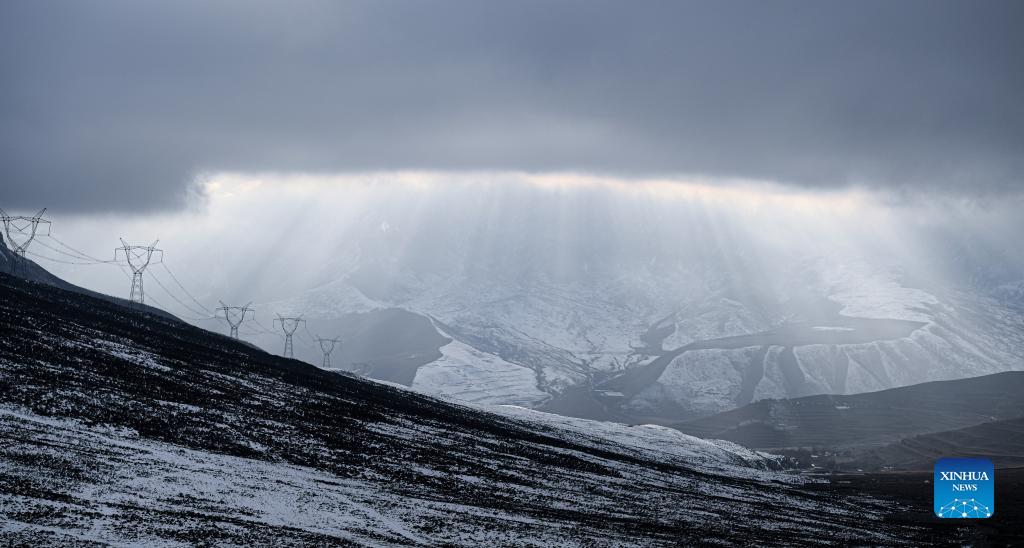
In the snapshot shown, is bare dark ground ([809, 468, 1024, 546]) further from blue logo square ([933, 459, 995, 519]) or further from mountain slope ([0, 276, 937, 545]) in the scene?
blue logo square ([933, 459, 995, 519])

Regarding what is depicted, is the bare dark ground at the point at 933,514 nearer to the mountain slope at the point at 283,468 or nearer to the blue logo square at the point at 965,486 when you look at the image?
the mountain slope at the point at 283,468

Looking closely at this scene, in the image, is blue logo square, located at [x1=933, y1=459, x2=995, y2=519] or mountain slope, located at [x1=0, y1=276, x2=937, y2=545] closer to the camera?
blue logo square, located at [x1=933, y1=459, x2=995, y2=519]

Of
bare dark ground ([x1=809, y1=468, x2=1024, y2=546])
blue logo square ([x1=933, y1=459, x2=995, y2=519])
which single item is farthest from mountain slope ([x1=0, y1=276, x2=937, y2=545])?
blue logo square ([x1=933, y1=459, x2=995, y2=519])

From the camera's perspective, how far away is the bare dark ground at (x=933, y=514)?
7575 centimetres

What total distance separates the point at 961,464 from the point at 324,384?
117187 mm

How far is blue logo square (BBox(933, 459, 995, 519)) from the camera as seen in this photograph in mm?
37594

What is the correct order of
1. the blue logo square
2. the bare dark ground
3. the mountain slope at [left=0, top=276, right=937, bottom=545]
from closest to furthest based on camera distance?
1. the blue logo square
2. the mountain slope at [left=0, top=276, right=937, bottom=545]
3. the bare dark ground

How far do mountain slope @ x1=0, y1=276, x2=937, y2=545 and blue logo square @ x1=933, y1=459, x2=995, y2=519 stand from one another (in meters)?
28.8

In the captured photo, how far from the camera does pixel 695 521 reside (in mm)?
79875

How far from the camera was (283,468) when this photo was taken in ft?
258

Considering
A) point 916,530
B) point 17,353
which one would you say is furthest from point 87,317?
point 916,530

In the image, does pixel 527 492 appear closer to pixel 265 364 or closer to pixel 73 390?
pixel 73 390

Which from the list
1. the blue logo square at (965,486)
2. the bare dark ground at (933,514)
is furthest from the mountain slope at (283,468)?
the blue logo square at (965,486)

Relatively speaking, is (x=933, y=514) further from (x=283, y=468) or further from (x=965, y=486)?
(x=283, y=468)
